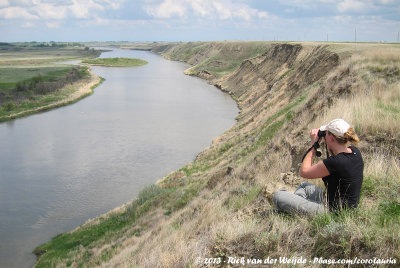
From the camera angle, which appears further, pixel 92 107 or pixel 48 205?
pixel 92 107

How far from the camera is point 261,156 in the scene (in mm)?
11594

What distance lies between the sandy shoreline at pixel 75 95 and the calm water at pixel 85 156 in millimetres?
1904

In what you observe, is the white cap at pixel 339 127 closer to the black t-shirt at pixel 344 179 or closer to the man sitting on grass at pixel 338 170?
the man sitting on grass at pixel 338 170

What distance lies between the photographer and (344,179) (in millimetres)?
4172

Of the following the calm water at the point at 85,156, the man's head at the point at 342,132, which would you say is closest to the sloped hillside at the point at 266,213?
the man's head at the point at 342,132

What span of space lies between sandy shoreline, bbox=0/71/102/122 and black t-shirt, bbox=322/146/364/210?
44.9m

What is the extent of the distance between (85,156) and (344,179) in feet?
82.2

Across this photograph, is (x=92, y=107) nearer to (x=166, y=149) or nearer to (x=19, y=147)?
(x=19, y=147)

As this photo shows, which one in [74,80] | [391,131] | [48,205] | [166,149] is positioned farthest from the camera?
[74,80]

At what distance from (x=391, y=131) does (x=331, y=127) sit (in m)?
4.00

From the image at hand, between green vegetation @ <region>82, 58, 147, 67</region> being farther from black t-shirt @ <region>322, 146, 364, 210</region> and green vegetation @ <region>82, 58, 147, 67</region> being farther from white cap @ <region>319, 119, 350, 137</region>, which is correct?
black t-shirt @ <region>322, 146, 364, 210</region>

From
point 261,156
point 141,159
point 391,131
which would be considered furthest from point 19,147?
point 391,131

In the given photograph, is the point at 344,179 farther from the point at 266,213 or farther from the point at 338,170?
the point at 266,213

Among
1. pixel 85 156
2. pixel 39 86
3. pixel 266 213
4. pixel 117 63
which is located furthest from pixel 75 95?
pixel 117 63
